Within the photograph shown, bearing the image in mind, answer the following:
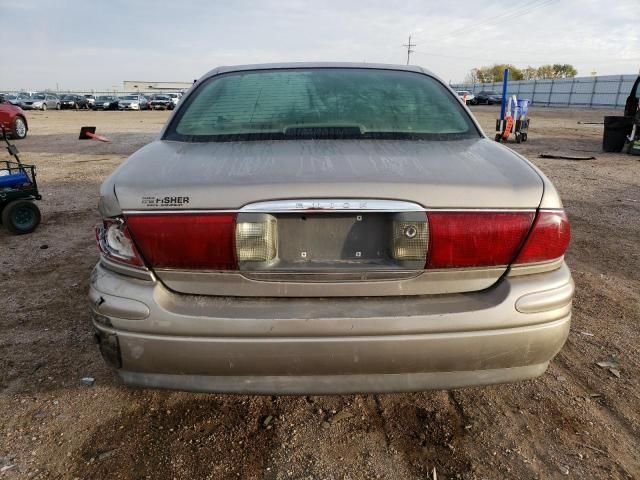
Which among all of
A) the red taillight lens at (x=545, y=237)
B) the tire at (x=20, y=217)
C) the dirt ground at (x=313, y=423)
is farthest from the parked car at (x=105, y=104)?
the red taillight lens at (x=545, y=237)

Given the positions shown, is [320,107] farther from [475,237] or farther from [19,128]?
[19,128]

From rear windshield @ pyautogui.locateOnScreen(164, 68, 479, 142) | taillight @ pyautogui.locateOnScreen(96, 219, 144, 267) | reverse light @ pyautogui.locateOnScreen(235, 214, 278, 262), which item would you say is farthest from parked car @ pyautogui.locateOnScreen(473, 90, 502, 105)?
taillight @ pyautogui.locateOnScreen(96, 219, 144, 267)

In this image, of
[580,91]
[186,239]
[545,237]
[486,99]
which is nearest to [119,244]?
[186,239]

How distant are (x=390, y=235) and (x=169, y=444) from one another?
4.59 ft

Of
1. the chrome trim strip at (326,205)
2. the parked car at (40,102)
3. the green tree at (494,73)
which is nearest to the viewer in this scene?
the chrome trim strip at (326,205)

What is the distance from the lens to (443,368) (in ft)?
5.88

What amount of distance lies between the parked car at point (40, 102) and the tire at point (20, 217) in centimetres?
4353

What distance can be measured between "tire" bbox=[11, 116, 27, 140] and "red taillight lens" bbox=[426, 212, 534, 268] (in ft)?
57.6

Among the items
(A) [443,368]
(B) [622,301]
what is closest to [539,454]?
(A) [443,368]

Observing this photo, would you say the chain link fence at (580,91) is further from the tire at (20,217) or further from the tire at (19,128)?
the tire at (20,217)

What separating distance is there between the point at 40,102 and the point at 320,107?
48856mm

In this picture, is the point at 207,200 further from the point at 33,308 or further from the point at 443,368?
the point at 33,308

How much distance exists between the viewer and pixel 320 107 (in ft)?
8.40

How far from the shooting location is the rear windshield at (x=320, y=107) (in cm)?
237
